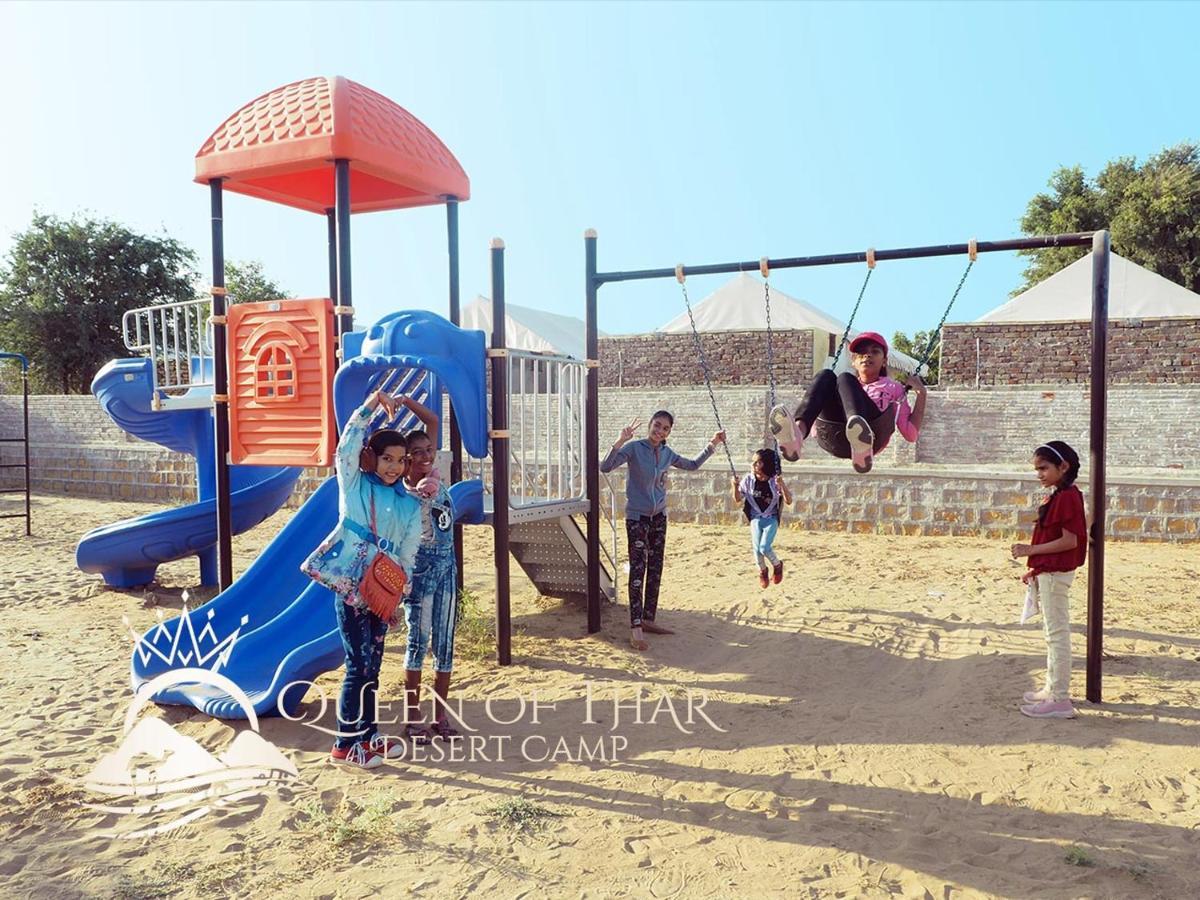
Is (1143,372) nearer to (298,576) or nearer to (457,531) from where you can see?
(457,531)

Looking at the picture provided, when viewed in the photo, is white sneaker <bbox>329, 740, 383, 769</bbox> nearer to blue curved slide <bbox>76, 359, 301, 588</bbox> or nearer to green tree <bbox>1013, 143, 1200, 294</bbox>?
blue curved slide <bbox>76, 359, 301, 588</bbox>

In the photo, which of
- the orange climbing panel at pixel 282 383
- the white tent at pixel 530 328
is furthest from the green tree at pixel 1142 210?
the orange climbing panel at pixel 282 383

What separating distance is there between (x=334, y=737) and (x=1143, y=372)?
58.2 ft

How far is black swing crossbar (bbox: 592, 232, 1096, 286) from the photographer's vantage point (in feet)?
17.4

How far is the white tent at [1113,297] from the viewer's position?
1991cm

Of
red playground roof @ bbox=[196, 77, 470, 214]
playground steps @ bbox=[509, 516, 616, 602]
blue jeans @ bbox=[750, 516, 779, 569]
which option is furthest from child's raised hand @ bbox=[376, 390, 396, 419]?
blue jeans @ bbox=[750, 516, 779, 569]

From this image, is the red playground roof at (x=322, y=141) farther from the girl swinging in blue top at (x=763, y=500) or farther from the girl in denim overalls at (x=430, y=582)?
the girl swinging in blue top at (x=763, y=500)

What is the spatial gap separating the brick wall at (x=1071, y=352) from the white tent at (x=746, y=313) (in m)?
6.73

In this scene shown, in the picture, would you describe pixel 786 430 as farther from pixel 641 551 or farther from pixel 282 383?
pixel 282 383

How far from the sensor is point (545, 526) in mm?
7438

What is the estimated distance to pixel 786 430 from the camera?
5.36 metres

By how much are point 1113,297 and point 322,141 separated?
20.9m

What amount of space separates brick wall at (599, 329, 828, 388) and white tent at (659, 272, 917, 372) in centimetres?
391

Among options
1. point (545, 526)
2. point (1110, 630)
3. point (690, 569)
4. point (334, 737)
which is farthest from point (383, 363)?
point (1110, 630)
